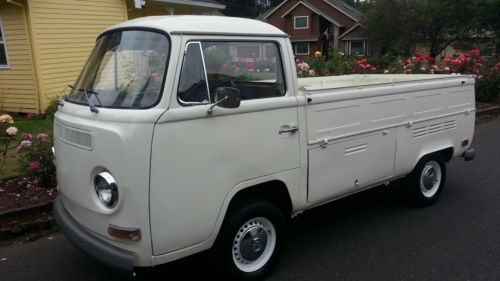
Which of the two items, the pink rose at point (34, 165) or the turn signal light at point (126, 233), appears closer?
the turn signal light at point (126, 233)

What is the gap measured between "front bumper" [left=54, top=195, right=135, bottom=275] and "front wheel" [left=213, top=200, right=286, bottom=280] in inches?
27.9

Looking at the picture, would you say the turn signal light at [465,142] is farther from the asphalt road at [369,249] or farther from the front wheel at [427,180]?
the asphalt road at [369,249]

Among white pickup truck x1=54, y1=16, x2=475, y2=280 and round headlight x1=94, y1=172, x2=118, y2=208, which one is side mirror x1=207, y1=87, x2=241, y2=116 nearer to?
white pickup truck x1=54, y1=16, x2=475, y2=280

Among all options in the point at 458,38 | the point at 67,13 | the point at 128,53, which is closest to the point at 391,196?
the point at 128,53

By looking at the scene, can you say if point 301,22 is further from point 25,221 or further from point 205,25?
point 205,25

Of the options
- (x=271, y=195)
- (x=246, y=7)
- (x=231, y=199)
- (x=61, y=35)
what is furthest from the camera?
(x=246, y=7)

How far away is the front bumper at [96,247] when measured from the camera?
112 inches

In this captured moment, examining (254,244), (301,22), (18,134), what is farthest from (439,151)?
(301,22)

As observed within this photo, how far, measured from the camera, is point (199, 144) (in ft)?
9.82

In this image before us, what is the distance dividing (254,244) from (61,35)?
1018 centimetres

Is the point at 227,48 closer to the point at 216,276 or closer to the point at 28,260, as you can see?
the point at 216,276

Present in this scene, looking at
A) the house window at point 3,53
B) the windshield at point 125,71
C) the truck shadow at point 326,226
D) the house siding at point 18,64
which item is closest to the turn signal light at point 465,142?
the truck shadow at point 326,226

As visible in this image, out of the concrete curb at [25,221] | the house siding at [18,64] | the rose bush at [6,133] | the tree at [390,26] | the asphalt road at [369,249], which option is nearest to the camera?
the asphalt road at [369,249]

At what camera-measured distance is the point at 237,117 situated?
126 inches
